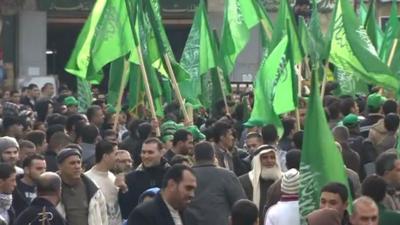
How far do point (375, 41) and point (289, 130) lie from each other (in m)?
7.03

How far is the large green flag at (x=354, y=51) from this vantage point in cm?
1759

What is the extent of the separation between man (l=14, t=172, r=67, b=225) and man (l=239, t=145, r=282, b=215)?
7.39 ft

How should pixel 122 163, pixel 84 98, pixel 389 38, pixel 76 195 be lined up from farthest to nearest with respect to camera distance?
1. pixel 389 38
2. pixel 84 98
3. pixel 122 163
4. pixel 76 195

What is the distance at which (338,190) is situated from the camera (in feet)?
31.2

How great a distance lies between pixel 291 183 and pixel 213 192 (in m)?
1.45

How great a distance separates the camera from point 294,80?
16.5 metres

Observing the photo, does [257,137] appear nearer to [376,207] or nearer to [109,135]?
[109,135]

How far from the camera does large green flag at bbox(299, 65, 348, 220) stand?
10.1 meters

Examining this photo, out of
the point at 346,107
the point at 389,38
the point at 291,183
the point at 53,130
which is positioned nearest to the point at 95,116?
the point at 53,130

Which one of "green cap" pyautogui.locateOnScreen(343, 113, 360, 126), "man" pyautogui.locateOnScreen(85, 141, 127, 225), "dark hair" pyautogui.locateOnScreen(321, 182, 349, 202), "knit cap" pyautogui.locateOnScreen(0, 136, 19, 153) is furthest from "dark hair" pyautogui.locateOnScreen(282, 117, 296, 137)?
"dark hair" pyautogui.locateOnScreen(321, 182, 349, 202)

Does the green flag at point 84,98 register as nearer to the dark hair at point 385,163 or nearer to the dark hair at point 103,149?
the dark hair at point 103,149

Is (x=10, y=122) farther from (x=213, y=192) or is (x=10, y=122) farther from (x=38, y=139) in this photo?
(x=213, y=192)

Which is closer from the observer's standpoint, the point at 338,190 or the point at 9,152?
the point at 338,190

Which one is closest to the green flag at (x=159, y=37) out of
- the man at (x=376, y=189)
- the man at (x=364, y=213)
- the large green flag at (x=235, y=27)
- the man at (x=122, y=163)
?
the large green flag at (x=235, y=27)
